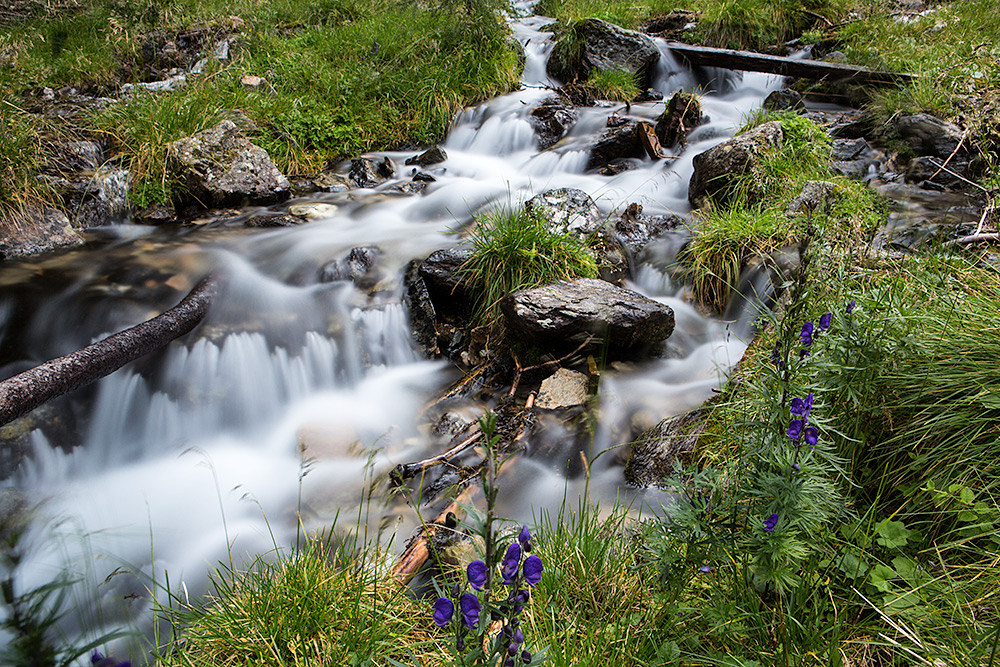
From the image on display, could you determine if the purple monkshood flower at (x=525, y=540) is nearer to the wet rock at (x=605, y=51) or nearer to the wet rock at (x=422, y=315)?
the wet rock at (x=422, y=315)

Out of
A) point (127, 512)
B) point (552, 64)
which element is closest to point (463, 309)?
point (127, 512)

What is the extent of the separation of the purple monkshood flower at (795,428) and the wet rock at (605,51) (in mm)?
9092

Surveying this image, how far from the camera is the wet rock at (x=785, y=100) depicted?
26.6 ft

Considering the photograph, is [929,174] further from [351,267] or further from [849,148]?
[351,267]

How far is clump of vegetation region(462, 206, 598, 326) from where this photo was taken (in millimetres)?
4469

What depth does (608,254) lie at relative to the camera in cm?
514

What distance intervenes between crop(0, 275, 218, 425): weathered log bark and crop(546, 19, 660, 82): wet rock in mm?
7720

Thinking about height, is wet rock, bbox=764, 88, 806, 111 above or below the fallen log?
below

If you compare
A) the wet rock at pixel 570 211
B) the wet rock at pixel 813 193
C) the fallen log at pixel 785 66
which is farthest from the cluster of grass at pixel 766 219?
the fallen log at pixel 785 66

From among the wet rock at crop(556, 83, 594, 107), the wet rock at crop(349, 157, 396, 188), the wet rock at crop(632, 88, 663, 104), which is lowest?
the wet rock at crop(349, 157, 396, 188)

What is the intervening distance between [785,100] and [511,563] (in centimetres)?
917

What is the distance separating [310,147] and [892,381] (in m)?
7.14

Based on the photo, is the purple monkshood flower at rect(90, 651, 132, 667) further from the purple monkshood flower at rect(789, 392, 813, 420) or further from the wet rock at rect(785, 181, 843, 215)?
the wet rock at rect(785, 181, 843, 215)

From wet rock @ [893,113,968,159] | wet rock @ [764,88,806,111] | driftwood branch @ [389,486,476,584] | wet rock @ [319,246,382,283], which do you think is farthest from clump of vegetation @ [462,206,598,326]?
wet rock @ [764,88,806,111]
